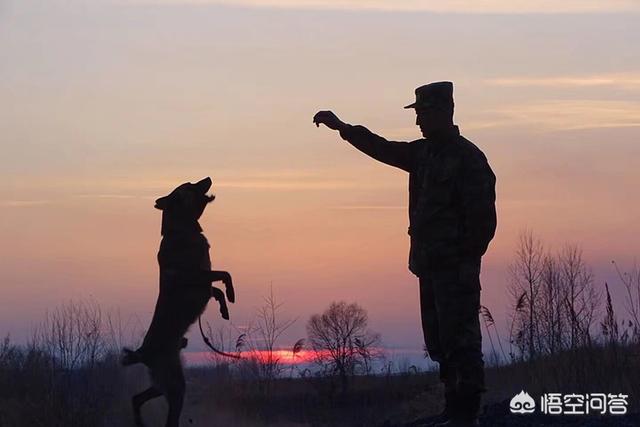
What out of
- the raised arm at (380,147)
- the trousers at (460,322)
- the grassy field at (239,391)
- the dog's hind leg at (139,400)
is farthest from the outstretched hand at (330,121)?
the grassy field at (239,391)

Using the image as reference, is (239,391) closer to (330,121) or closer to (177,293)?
(177,293)

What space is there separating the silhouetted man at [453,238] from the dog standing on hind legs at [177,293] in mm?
2630

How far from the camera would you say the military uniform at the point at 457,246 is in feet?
28.0

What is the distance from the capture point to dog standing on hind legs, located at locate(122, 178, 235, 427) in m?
10.4

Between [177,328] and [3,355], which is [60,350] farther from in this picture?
[177,328]

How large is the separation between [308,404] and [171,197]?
868 cm

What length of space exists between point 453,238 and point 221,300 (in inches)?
119

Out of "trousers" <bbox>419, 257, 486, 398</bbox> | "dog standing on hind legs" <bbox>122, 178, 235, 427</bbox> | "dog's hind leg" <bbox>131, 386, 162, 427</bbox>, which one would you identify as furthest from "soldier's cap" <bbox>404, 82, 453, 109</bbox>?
"dog's hind leg" <bbox>131, 386, 162, 427</bbox>

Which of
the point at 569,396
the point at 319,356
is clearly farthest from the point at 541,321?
the point at 319,356

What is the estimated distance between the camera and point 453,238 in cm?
860

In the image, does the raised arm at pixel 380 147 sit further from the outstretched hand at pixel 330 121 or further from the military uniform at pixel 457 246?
the military uniform at pixel 457 246

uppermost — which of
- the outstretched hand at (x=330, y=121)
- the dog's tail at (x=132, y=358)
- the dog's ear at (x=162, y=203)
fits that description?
the outstretched hand at (x=330, y=121)

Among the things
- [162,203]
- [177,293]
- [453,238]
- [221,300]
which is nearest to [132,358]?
[177,293]

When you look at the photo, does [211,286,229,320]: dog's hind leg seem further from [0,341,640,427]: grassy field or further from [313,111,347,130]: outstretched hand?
[313,111,347,130]: outstretched hand
